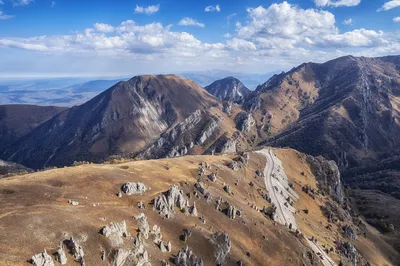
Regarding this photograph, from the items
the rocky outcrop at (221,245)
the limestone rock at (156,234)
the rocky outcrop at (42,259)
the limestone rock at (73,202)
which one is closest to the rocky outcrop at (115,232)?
the limestone rock at (156,234)

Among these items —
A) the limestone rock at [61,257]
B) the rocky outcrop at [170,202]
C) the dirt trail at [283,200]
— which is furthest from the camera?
the dirt trail at [283,200]

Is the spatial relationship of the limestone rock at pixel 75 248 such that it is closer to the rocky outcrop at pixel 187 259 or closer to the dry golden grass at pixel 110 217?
the dry golden grass at pixel 110 217

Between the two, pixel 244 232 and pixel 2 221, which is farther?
pixel 244 232

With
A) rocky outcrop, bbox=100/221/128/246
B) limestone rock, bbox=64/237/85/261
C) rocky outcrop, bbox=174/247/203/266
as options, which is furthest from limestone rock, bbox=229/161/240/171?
limestone rock, bbox=64/237/85/261

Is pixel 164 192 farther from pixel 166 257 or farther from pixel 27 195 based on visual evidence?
pixel 27 195

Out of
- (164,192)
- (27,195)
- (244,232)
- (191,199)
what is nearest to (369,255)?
(244,232)
